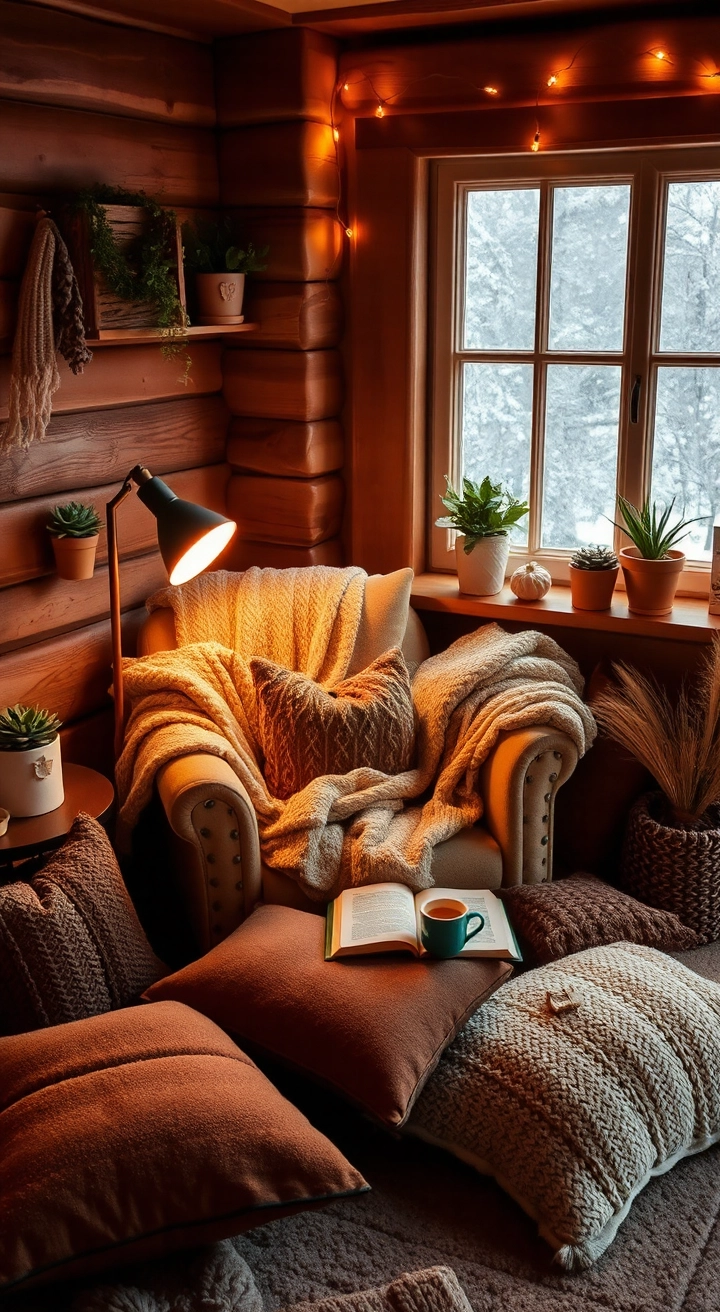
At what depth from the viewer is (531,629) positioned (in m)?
3.34

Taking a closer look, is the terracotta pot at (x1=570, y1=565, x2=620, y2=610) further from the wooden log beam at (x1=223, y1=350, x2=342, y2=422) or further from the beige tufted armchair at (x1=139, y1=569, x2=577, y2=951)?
the wooden log beam at (x1=223, y1=350, x2=342, y2=422)

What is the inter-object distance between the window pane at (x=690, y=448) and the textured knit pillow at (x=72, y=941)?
1849mm

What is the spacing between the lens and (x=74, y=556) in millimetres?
2771

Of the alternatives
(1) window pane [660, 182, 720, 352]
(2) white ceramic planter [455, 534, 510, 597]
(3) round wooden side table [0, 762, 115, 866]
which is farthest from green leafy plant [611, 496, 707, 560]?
(3) round wooden side table [0, 762, 115, 866]

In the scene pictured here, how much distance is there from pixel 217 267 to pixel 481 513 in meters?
0.98

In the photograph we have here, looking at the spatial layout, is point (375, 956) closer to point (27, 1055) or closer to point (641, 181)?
point (27, 1055)

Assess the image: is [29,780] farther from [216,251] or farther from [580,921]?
[216,251]

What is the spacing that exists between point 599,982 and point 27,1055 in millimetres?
1092

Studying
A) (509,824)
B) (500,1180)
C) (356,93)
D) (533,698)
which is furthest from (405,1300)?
(356,93)

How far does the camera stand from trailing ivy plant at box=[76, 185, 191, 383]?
8.59ft

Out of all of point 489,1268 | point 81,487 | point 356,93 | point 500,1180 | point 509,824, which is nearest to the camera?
point 489,1268

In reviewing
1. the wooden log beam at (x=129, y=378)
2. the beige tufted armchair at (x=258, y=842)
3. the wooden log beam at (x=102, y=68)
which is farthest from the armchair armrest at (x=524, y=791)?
the wooden log beam at (x=102, y=68)

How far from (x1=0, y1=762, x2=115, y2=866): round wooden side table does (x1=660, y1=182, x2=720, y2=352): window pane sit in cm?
191

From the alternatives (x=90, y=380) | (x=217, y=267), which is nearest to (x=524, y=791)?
(x=90, y=380)
